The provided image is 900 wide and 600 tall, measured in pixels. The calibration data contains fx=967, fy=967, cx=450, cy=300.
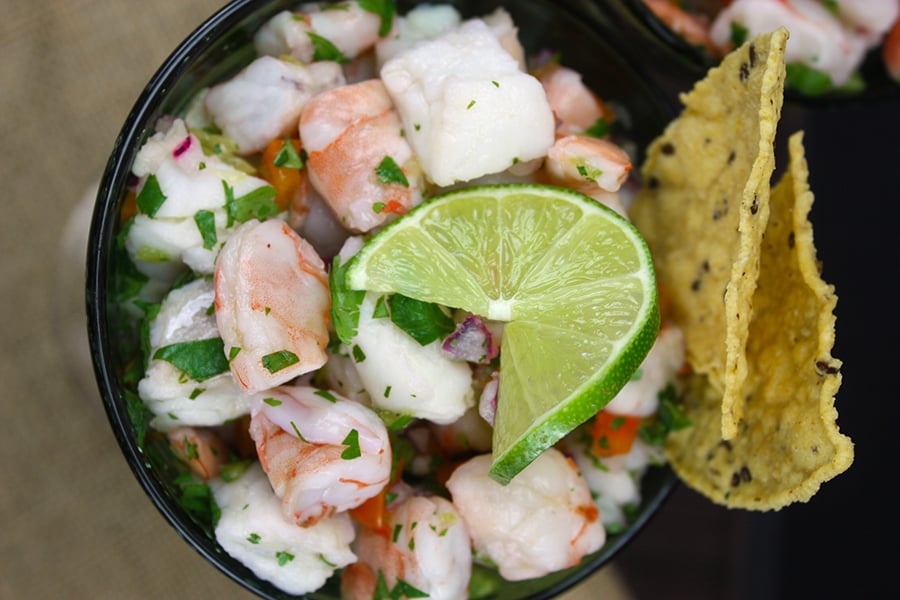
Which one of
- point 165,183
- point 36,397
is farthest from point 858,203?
point 36,397

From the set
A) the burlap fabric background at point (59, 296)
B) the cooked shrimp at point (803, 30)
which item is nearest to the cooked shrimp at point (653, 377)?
the cooked shrimp at point (803, 30)

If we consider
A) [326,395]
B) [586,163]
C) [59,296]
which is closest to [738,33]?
[586,163]

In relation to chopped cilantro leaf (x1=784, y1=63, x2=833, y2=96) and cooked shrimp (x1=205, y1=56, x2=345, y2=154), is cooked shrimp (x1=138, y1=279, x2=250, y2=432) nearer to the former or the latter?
cooked shrimp (x1=205, y1=56, x2=345, y2=154)

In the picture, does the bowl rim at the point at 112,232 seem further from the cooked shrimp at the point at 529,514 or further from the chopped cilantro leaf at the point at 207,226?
the cooked shrimp at the point at 529,514

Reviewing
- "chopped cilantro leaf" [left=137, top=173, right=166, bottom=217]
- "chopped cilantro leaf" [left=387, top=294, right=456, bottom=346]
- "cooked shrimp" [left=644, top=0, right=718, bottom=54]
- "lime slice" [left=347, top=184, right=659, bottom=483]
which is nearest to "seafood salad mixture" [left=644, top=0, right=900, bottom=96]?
"cooked shrimp" [left=644, top=0, right=718, bottom=54]

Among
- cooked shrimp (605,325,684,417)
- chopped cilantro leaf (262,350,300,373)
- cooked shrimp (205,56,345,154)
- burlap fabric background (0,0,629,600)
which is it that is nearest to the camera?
chopped cilantro leaf (262,350,300,373)
